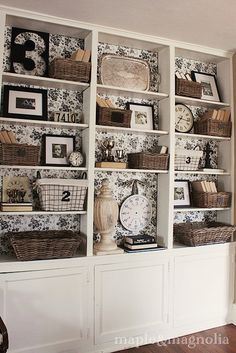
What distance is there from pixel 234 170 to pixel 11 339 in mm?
2412

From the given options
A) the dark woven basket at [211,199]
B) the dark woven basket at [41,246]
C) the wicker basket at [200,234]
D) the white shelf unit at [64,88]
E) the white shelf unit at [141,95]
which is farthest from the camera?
the dark woven basket at [211,199]

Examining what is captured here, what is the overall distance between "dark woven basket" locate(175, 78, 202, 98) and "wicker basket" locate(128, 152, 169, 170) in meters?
0.62

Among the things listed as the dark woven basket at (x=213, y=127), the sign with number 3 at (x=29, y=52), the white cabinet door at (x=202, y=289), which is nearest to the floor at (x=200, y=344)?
the white cabinet door at (x=202, y=289)

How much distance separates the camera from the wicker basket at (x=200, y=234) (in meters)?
2.91

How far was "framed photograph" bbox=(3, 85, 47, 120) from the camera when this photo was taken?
251 cm

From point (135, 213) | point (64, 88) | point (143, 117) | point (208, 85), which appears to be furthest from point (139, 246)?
point (208, 85)

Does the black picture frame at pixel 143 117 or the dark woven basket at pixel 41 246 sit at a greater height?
the black picture frame at pixel 143 117

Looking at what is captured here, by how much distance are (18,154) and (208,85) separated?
203 cm

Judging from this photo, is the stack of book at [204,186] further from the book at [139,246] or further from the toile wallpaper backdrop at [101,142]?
the book at [139,246]

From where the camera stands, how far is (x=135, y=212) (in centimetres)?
299

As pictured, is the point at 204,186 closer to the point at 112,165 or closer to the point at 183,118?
the point at 183,118

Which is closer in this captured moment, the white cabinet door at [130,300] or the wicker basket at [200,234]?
the white cabinet door at [130,300]

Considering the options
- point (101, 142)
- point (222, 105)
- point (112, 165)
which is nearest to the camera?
point (112, 165)

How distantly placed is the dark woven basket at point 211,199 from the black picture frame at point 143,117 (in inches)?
31.0
